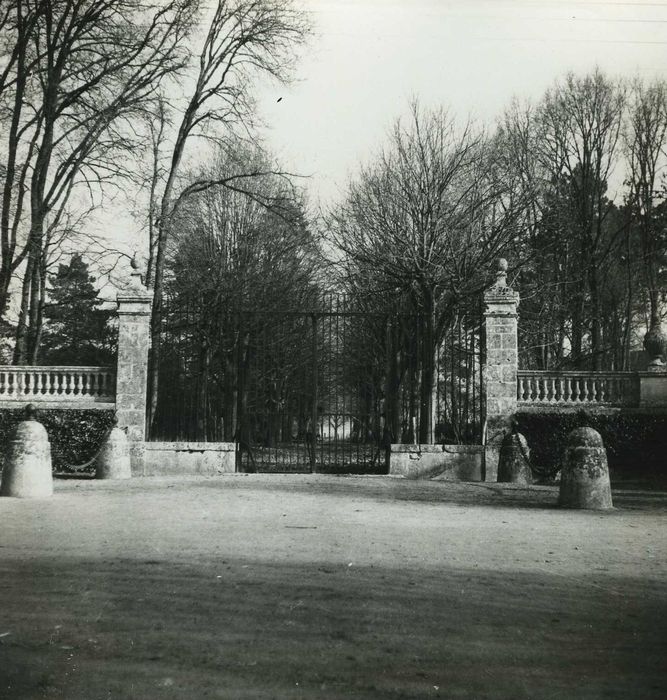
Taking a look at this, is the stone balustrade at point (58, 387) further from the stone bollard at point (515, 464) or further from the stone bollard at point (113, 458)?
the stone bollard at point (515, 464)

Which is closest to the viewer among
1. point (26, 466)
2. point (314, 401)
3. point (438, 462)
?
point (26, 466)

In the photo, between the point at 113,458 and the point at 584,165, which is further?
the point at 584,165

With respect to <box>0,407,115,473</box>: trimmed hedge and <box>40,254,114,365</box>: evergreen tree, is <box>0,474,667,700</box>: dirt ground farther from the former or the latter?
<box>40,254,114,365</box>: evergreen tree

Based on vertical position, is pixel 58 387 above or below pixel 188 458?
above

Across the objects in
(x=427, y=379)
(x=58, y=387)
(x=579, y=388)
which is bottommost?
(x=58, y=387)

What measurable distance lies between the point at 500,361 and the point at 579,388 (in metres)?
1.82

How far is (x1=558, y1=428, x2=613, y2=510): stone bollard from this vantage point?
368 inches

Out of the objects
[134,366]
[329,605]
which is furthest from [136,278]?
[329,605]

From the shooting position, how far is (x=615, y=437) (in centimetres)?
1411

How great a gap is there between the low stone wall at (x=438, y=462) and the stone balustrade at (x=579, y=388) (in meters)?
1.50

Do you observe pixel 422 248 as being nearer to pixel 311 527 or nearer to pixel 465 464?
pixel 465 464

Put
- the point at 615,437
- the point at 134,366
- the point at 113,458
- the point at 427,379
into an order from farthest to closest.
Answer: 1. the point at 427,379
2. the point at 615,437
3. the point at 134,366
4. the point at 113,458

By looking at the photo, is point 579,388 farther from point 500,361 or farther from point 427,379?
point 427,379

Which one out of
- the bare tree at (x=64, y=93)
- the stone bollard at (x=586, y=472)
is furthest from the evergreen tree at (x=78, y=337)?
the stone bollard at (x=586, y=472)
